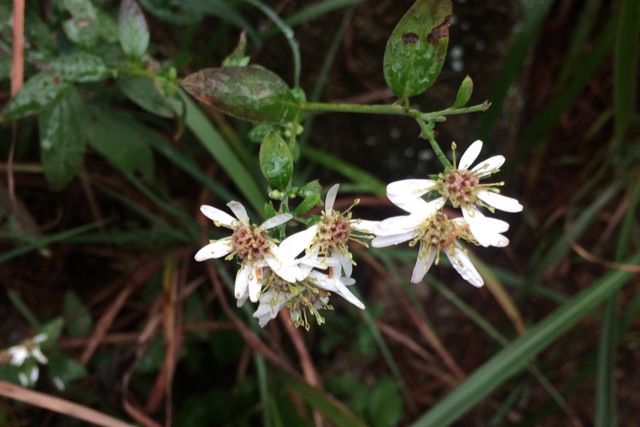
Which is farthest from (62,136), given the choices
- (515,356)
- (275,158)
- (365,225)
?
(515,356)

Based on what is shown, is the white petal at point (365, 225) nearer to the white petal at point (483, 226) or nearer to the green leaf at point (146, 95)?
the white petal at point (483, 226)

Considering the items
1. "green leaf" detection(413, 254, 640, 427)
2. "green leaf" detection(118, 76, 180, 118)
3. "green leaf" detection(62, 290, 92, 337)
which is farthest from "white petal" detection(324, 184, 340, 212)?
"green leaf" detection(62, 290, 92, 337)

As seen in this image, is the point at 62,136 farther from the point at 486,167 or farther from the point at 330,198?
the point at 486,167

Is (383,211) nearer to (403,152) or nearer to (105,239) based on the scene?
(403,152)

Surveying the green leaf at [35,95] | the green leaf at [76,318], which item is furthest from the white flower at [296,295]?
the green leaf at [76,318]

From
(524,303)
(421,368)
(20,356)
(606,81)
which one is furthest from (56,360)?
(606,81)

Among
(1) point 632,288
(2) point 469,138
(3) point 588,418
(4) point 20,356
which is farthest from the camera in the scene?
(3) point 588,418
